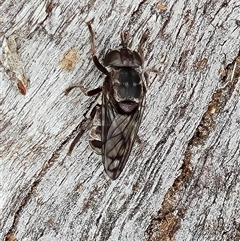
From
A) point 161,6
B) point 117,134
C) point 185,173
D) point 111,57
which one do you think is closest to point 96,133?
point 117,134

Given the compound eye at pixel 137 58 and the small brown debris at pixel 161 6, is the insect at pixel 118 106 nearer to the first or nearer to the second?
the compound eye at pixel 137 58

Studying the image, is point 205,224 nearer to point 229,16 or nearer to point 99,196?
point 99,196

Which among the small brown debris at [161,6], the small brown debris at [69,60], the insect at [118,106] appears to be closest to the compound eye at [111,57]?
the insect at [118,106]

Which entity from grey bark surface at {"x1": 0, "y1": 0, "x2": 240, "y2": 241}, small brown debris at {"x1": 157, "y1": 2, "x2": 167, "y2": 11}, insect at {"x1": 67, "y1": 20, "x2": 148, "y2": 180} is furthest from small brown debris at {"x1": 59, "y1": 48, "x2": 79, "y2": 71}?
small brown debris at {"x1": 157, "y1": 2, "x2": 167, "y2": 11}

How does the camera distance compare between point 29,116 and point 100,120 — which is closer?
point 29,116

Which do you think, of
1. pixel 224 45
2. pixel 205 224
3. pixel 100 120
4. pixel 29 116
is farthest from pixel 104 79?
pixel 205 224

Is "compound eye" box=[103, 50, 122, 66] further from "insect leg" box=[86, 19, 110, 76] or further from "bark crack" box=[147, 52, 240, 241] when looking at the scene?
"bark crack" box=[147, 52, 240, 241]

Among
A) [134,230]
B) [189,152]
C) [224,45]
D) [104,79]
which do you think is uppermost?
[224,45]
